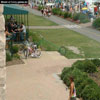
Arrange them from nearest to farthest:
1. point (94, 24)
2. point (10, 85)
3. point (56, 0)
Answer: point (10, 85) → point (94, 24) → point (56, 0)

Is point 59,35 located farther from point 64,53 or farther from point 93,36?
point 64,53

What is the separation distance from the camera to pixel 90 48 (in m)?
22.5

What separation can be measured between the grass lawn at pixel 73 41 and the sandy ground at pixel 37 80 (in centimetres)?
264

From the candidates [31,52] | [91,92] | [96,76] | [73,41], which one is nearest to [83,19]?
[73,41]

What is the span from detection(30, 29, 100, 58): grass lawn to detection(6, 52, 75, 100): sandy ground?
2.64 meters

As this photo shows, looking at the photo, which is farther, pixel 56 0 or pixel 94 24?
pixel 56 0

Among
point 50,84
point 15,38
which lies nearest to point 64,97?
point 50,84

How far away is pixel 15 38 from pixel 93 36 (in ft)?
29.1

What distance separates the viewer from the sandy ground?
38.0ft

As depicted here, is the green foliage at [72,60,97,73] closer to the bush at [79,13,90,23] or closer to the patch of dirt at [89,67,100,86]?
the patch of dirt at [89,67,100,86]

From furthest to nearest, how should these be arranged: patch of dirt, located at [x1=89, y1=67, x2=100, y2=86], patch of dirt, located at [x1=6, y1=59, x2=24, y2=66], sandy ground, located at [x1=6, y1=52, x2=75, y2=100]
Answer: patch of dirt, located at [x1=6, y1=59, x2=24, y2=66] → patch of dirt, located at [x1=89, y1=67, x2=100, y2=86] → sandy ground, located at [x1=6, y1=52, x2=75, y2=100]

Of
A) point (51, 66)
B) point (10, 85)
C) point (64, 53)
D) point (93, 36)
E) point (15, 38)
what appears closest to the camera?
point (10, 85)

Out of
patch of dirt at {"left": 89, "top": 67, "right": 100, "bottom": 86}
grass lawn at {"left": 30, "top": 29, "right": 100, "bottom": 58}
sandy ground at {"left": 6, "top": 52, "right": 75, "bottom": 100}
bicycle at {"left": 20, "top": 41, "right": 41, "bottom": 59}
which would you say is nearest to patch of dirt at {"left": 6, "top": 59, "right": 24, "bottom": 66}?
sandy ground at {"left": 6, "top": 52, "right": 75, "bottom": 100}

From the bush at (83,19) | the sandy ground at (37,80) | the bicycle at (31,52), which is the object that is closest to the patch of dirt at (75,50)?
the sandy ground at (37,80)
